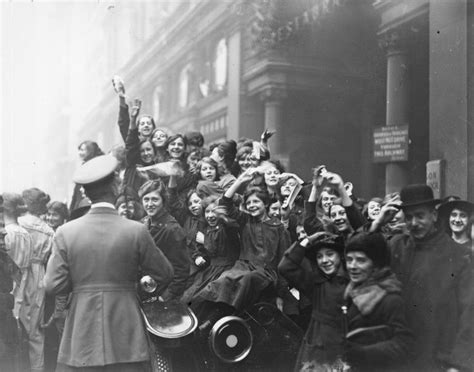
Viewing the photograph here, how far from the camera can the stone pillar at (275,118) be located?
1046 centimetres

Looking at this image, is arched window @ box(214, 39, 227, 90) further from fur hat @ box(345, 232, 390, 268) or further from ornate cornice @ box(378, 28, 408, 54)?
fur hat @ box(345, 232, 390, 268)

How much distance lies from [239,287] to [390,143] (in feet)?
10.4

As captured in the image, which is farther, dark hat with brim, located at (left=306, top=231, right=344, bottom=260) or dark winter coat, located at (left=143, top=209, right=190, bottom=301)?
dark winter coat, located at (left=143, top=209, right=190, bottom=301)

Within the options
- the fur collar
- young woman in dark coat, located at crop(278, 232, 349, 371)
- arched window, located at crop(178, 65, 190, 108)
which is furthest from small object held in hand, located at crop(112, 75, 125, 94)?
arched window, located at crop(178, 65, 190, 108)

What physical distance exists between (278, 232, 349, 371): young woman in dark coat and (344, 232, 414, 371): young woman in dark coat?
19 centimetres

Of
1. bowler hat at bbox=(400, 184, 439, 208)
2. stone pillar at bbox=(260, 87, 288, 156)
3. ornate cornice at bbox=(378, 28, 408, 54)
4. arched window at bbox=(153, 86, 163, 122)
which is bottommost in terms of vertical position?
bowler hat at bbox=(400, 184, 439, 208)

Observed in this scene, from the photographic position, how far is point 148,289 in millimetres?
4395

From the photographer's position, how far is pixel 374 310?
3.41 m

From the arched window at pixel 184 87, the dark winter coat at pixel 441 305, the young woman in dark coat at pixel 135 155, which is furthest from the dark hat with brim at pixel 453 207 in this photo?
the arched window at pixel 184 87

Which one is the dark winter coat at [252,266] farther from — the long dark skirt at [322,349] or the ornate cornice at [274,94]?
the ornate cornice at [274,94]

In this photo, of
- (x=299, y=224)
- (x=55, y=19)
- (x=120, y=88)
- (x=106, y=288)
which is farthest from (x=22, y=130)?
(x=106, y=288)

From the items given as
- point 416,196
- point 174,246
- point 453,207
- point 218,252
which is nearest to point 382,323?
Result: point 416,196

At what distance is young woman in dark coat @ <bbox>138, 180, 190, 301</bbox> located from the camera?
4.84 metres

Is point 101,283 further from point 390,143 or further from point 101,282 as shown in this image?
point 390,143
